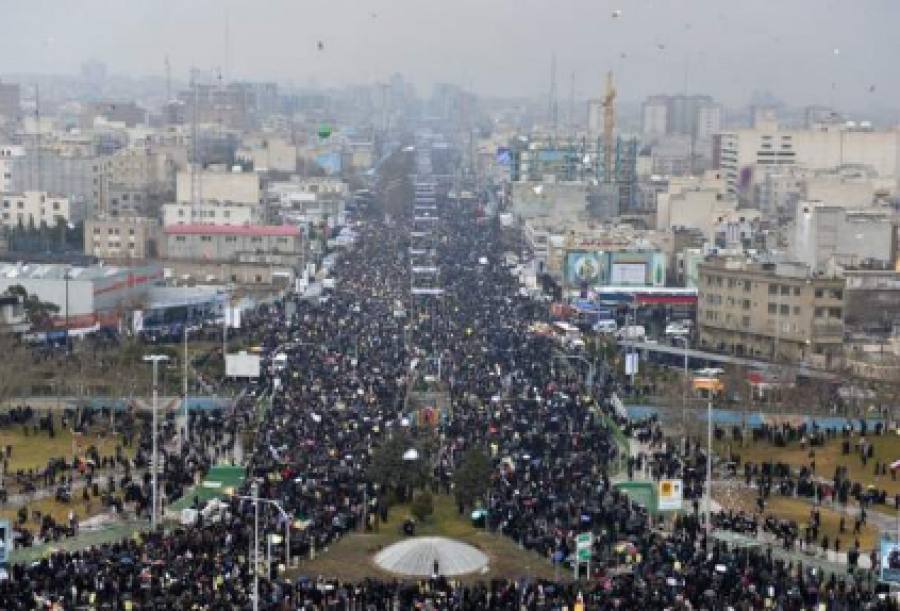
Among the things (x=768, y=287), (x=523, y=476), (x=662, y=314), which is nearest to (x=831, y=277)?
(x=768, y=287)

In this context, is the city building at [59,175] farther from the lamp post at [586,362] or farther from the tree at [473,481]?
the tree at [473,481]

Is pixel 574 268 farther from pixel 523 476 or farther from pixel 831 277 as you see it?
pixel 523 476

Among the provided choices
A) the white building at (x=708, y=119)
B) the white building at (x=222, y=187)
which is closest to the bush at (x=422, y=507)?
the white building at (x=222, y=187)

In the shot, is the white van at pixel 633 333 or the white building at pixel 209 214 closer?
the white van at pixel 633 333

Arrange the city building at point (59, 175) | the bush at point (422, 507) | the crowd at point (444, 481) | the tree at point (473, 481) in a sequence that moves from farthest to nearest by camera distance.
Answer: the city building at point (59, 175) < the tree at point (473, 481) < the bush at point (422, 507) < the crowd at point (444, 481)

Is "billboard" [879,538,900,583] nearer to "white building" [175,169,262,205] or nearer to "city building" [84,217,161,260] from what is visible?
"city building" [84,217,161,260]
